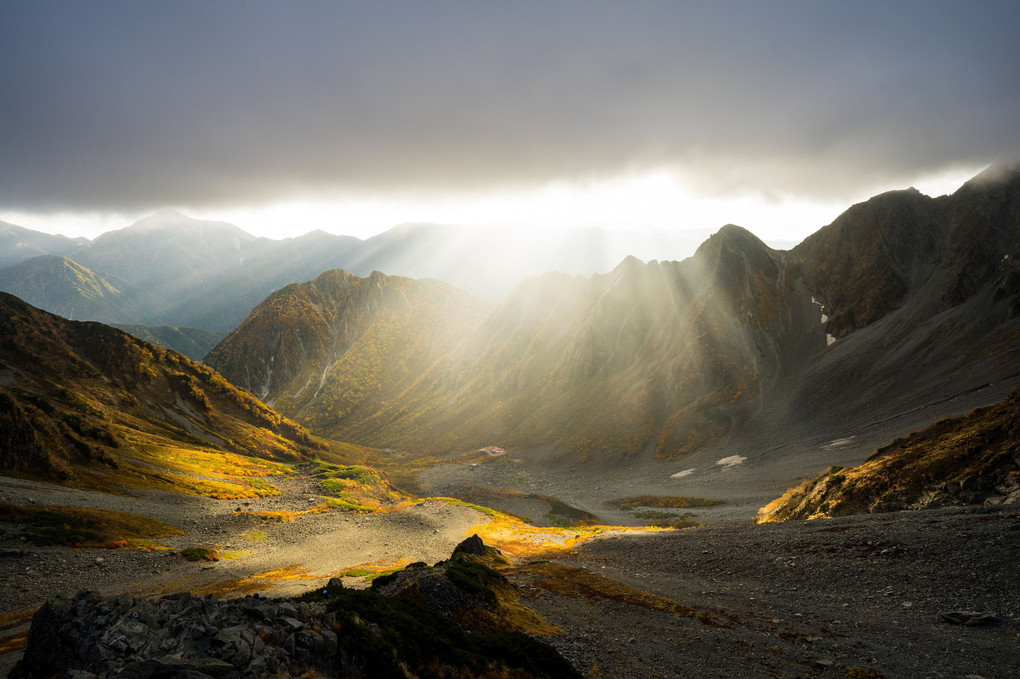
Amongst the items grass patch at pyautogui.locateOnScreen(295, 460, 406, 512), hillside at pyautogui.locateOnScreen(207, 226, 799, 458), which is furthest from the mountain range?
grass patch at pyautogui.locateOnScreen(295, 460, 406, 512)

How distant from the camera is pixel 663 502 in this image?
225ft

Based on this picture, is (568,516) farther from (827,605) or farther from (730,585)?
(827,605)

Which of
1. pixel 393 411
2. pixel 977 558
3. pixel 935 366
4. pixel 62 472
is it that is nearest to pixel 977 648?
pixel 977 558

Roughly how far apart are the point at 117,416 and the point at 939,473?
110152mm

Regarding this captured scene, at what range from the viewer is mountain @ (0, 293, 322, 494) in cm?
4769

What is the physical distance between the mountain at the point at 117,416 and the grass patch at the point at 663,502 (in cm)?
6237

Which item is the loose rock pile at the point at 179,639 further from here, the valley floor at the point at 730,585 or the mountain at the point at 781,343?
the mountain at the point at 781,343

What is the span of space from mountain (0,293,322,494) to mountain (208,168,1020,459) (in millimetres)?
69034

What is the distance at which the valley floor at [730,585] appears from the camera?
16.9 metres

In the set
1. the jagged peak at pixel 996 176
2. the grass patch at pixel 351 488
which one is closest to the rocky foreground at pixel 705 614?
the grass patch at pixel 351 488

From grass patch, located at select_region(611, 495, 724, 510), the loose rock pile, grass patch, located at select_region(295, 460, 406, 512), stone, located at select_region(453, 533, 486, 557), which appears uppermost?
the loose rock pile

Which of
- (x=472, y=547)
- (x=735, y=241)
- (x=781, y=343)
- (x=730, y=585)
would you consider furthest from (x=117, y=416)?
(x=735, y=241)

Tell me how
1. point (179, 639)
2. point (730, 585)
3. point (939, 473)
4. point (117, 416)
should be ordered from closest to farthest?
point (179, 639), point (730, 585), point (939, 473), point (117, 416)

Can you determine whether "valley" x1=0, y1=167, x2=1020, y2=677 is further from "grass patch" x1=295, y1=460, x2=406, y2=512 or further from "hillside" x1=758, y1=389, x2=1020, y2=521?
"grass patch" x1=295, y1=460, x2=406, y2=512
